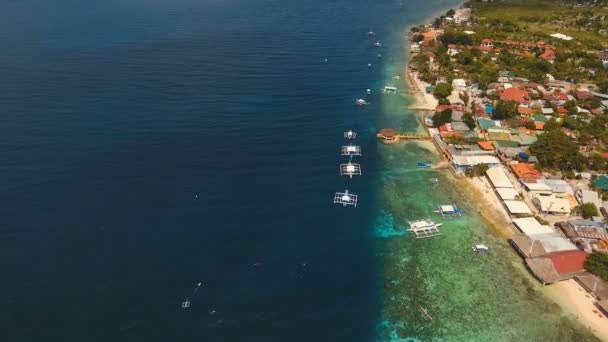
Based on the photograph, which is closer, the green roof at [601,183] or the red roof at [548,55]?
the green roof at [601,183]

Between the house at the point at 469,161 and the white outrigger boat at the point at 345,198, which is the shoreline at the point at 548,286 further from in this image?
the white outrigger boat at the point at 345,198

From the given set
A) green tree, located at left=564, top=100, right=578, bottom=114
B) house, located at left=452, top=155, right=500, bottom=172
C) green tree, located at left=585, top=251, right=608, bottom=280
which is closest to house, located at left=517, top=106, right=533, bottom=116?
green tree, located at left=564, top=100, right=578, bottom=114

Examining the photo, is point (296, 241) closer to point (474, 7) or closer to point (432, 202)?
Result: point (432, 202)

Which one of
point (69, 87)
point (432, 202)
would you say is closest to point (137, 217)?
point (432, 202)

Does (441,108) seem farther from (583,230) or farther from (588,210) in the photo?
(583,230)

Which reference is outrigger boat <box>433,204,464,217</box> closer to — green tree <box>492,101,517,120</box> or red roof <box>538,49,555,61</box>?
green tree <box>492,101,517,120</box>

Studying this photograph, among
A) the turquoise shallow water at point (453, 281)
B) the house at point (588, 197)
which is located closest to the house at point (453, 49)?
the turquoise shallow water at point (453, 281)
